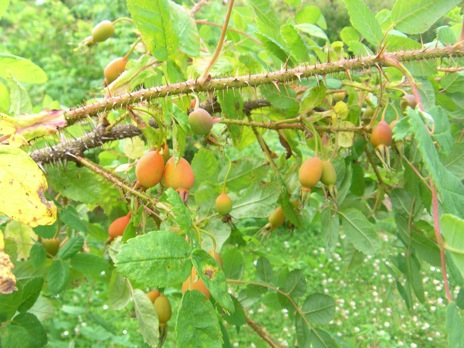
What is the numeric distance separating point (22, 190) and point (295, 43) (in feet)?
1.88

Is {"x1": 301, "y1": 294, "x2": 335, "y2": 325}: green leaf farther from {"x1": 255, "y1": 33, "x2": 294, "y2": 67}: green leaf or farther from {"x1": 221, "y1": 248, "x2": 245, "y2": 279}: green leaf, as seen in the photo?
{"x1": 255, "y1": 33, "x2": 294, "y2": 67}: green leaf

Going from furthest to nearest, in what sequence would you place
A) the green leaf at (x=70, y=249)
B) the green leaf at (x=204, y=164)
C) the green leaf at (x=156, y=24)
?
the green leaf at (x=70, y=249) < the green leaf at (x=204, y=164) < the green leaf at (x=156, y=24)

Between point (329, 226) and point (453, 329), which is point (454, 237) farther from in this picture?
point (329, 226)

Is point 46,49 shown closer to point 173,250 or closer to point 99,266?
point 99,266

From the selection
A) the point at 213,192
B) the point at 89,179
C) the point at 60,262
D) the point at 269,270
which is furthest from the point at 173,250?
the point at 269,270

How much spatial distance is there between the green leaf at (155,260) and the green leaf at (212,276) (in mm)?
16

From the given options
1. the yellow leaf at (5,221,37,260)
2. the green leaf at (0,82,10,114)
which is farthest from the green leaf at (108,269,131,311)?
the green leaf at (0,82,10,114)

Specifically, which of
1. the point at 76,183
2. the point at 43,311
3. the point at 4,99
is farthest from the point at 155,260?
the point at 4,99

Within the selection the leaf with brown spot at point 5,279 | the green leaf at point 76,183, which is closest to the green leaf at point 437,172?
the leaf with brown spot at point 5,279

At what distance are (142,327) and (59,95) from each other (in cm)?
494

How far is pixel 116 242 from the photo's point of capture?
3.63 feet

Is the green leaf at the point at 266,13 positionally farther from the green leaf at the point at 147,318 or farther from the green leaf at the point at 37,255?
the green leaf at the point at 37,255

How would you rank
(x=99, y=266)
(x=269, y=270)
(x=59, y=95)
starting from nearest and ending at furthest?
(x=99, y=266)
(x=269, y=270)
(x=59, y=95)

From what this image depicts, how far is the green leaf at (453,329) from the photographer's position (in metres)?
0.62
